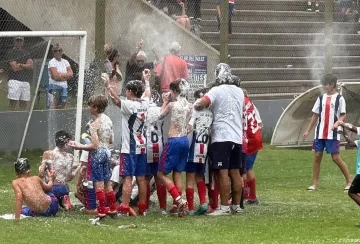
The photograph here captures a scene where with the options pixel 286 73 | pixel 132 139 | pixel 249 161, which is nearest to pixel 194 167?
pixel 132 139

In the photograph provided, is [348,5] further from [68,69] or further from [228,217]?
[228,217]

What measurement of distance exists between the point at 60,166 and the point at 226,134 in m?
2.19

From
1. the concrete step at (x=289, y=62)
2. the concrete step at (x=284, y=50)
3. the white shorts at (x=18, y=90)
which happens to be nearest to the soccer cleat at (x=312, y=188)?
the white shorts at (x=18, y=90)

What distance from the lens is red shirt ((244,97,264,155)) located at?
15.4 metres

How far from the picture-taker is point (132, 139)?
1412 cm

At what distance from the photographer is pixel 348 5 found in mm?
25547

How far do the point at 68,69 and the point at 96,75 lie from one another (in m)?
0.85

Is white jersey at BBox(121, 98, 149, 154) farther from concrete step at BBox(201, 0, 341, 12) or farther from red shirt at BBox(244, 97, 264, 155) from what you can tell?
concrete step at BBox(201, 0, 341, 12)

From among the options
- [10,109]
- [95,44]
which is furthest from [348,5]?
[10,109]

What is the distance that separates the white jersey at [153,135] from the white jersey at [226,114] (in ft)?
2.25

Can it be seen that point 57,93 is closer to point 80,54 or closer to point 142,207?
point 80,54

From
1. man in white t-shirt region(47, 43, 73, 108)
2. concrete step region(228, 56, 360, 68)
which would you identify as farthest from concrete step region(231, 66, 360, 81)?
man in white t-shirt region(47, 43, 73, 108)

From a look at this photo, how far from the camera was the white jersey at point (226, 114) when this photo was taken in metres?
14.4

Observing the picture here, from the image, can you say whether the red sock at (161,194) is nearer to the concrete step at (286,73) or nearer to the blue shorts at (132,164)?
the blue shorts at (132,164)
